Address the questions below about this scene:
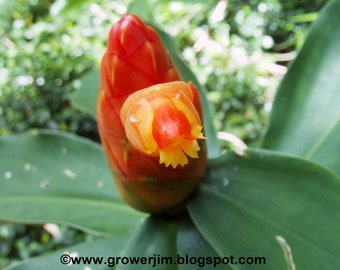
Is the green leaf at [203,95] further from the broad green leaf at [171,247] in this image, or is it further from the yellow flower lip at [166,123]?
the yellow flower lip at [166,123]

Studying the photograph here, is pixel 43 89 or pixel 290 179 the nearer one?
pixel 290 179

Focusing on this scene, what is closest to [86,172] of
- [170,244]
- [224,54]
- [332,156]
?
[170,244]

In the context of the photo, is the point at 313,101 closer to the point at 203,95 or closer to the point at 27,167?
the point at 203,95

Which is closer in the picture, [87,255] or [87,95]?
[87,255]

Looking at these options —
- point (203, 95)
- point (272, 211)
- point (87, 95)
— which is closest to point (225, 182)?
point (272, 211)

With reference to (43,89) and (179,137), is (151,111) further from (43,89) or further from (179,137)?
(43,89)

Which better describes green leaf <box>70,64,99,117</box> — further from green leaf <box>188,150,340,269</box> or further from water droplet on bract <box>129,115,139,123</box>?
water droplet on bract <box>129,115,139,123</box>
